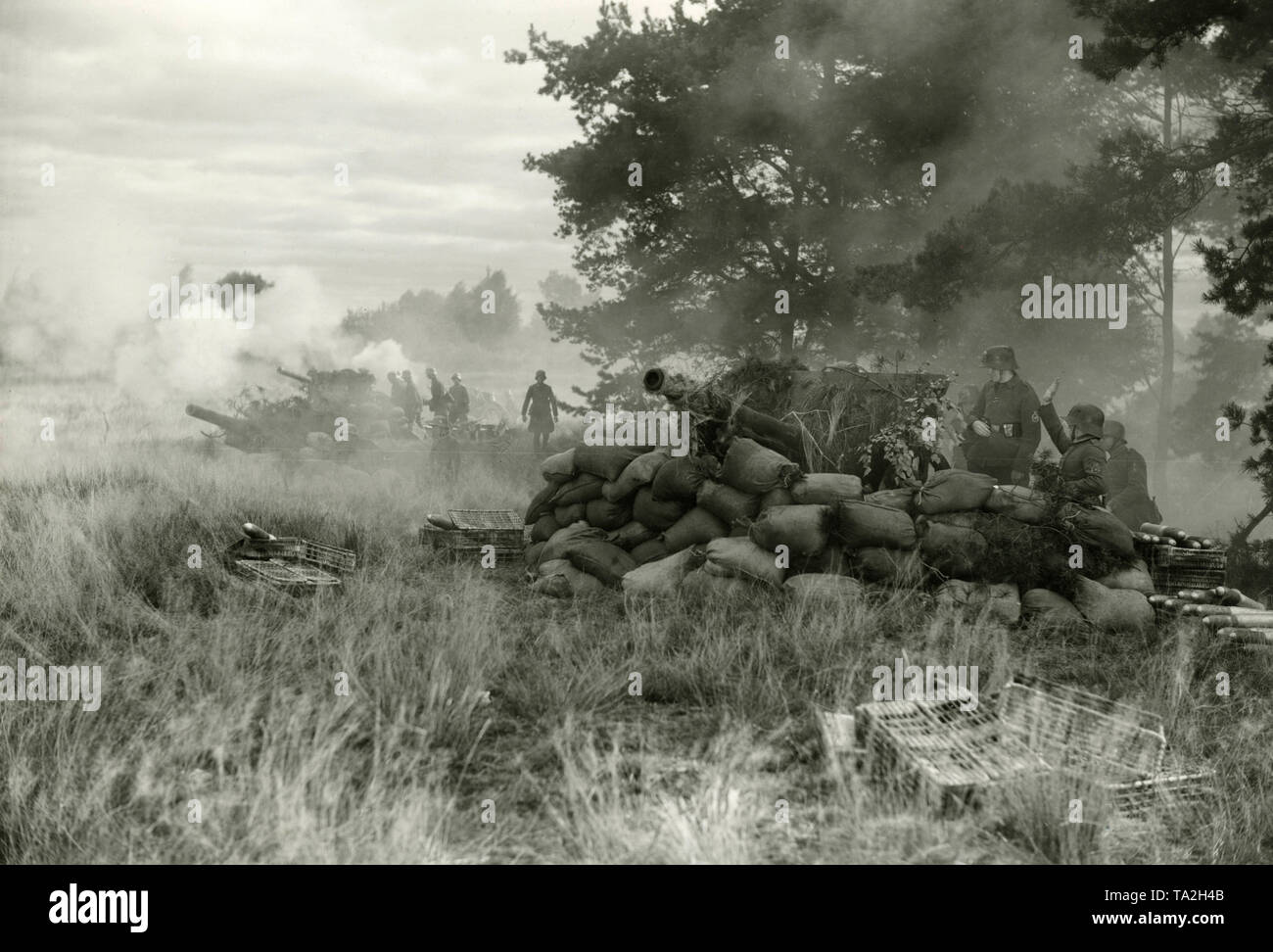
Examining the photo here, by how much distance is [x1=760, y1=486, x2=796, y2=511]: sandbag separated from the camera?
7492 millimetres

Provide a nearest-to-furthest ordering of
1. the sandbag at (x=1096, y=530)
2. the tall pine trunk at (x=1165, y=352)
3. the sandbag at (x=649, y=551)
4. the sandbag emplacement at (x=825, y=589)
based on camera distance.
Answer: the sandbag emplacement at (x=825, y=589), the sandbag at (x=1096, y=530), the sandbag at (x=649, y=551), the tall pine trunk at (x=1165, y=352)

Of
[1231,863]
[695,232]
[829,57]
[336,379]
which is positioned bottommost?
[1231,863]

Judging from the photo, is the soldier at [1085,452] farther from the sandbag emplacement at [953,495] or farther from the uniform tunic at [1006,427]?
the uniform tunic at [1006,427]

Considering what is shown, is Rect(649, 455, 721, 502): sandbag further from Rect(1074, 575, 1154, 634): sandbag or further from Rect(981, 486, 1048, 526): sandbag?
Rect(1074, 575, 1154, 634): sandbag

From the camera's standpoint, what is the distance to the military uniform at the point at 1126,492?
9.73 meters

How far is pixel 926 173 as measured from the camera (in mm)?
15125

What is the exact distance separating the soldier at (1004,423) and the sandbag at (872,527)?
2.36 metres

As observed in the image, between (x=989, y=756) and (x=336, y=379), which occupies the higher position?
(x=336, y=379)

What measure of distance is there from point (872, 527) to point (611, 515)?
6.56 feet

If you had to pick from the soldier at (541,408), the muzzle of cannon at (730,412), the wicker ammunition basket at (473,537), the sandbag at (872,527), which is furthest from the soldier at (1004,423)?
the soldier at (541,408)
